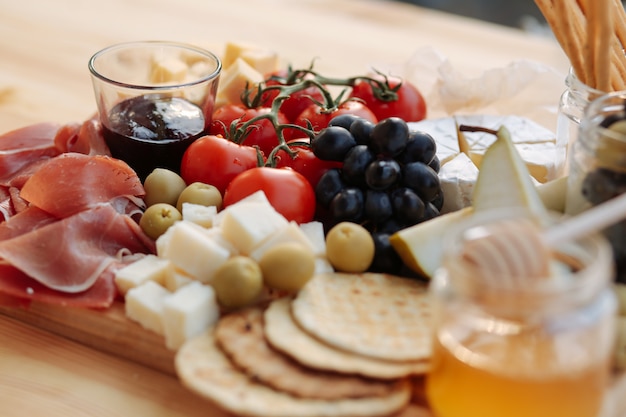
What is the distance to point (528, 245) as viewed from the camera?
2.98ft

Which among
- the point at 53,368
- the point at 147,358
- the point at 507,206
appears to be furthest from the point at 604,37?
the point at 53,368

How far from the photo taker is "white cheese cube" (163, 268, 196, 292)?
117 cm

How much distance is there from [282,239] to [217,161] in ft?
1.05

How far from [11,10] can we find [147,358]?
1.70 m

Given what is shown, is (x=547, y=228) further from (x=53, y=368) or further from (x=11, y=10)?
(x=11, y=10)

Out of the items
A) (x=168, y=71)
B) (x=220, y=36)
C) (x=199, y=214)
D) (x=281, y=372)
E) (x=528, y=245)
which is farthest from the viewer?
(x=220, y=36)

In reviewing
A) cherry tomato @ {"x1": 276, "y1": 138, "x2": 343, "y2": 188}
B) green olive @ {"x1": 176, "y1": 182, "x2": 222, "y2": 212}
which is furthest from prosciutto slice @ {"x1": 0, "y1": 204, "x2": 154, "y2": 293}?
cherry tomato @ {"x1": 276, "y1": 138, "x2": 343, "y2": 188}

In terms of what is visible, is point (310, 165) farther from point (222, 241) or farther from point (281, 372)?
point (281, 372)

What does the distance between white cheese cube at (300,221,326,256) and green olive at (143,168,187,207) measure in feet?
0.86

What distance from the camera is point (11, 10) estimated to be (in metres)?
2.48

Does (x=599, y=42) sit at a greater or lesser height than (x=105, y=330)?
greater

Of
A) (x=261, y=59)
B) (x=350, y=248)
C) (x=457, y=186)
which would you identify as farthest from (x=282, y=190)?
(x=261, y=59)

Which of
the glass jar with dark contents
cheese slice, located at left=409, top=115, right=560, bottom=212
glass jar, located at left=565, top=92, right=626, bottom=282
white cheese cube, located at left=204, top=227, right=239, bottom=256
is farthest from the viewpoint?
the glass jar with dark contents

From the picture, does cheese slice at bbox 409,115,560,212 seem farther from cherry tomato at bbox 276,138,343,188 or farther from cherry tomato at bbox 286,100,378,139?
cherry tomato at bbox 276,138,343,188
